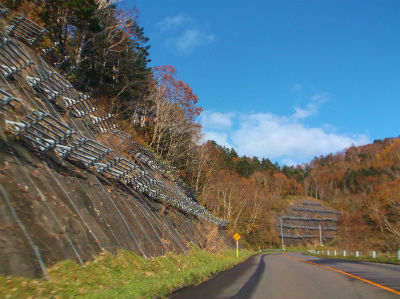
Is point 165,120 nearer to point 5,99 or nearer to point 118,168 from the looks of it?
point 118,168

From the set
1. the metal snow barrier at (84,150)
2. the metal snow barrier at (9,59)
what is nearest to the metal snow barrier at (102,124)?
the metal snow barrier at (9,59)

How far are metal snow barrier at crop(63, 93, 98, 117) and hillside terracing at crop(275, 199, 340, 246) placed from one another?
69409mm

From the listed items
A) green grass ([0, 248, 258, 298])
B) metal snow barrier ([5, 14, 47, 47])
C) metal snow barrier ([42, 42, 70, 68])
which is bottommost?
green grass ([0, 248, 258, 298])

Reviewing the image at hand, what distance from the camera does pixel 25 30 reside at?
14.7 m

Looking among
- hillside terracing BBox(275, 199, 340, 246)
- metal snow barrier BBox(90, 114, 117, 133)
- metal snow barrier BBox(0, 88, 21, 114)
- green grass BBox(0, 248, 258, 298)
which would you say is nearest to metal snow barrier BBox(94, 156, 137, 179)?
green grass BBox(0, 248, 258, 298)

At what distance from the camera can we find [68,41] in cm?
2230

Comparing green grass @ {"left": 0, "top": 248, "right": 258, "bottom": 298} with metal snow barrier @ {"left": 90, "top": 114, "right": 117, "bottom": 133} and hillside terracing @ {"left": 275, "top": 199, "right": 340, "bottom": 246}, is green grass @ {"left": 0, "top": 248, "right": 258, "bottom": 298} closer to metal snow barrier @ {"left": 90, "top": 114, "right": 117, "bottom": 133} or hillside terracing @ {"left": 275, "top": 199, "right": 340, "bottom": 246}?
metal snow barrier @ {"left": 90, "top": 114, "right": 117, "bottom": 133}

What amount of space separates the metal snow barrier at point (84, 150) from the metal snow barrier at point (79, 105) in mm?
5005

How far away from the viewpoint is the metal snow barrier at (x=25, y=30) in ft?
45.8

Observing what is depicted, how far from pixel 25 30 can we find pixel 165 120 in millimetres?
19984

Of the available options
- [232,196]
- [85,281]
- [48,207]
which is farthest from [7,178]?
[232,196]

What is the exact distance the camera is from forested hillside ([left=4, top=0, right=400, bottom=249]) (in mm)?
20422

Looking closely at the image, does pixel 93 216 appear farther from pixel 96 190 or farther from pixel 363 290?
pixel 363 290

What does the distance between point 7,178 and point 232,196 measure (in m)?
55.2
